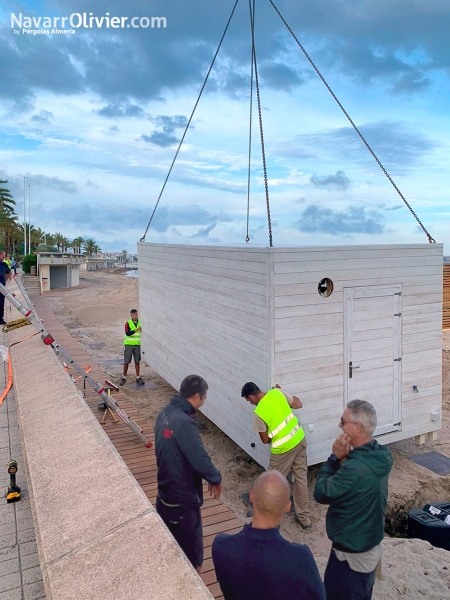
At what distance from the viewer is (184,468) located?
3.10m

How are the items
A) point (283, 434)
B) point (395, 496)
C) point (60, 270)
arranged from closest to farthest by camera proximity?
point (283, 434), point (395, 496), point (60, 270)

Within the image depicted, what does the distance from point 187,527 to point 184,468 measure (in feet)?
1.36

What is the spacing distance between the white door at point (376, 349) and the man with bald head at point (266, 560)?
4.26m

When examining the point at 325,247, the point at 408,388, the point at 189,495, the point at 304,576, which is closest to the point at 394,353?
the point at 408,388

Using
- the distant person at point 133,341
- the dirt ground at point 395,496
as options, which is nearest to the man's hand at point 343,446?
the dirt ground at point 395,496

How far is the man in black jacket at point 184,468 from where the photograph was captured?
119 inches

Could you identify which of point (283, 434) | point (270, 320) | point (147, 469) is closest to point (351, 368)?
point (270, 320)

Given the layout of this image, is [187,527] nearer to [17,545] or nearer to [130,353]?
[17,545]

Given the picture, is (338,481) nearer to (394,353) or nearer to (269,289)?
(269,289)

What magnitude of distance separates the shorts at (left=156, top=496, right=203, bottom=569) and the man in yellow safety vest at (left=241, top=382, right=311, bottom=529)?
5.92 ft

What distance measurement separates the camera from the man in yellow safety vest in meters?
4.91

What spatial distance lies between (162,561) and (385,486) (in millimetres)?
1434

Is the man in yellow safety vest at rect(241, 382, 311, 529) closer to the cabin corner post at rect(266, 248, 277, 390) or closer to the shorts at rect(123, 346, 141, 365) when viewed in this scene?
the cabin corner post at rect(266, 248, 277, 390)

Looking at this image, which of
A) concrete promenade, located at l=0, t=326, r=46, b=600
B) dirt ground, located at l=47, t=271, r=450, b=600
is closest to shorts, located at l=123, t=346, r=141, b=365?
dirt ground, located at l=47, t=271, r=450, b=600
